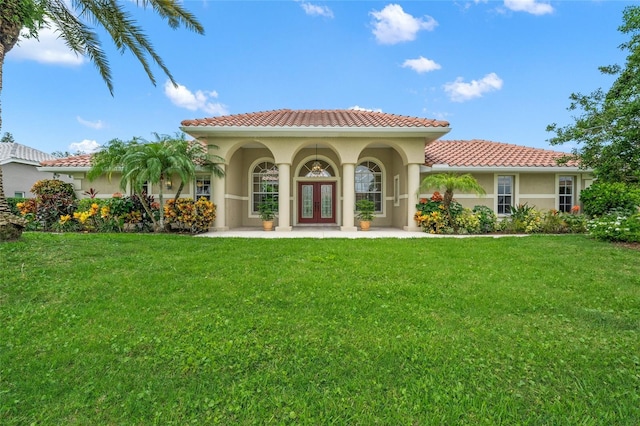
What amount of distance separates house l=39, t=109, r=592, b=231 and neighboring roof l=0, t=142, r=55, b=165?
1185cm

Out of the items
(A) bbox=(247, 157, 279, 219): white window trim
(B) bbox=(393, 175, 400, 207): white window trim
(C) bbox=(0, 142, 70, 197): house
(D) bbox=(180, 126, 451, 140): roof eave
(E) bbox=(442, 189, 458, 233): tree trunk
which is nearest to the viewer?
(D) bbox=(180, 126, 451, 140): roof eave

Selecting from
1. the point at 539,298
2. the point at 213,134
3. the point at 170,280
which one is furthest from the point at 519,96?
the point at 170,280

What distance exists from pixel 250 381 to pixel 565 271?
654cm

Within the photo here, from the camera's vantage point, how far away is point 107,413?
2.61 meters

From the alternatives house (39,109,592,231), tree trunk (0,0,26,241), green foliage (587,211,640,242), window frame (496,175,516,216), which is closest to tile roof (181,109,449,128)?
house (39,109,592,231)

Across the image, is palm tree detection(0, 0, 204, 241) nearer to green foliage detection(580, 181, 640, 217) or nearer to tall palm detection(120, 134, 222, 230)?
tall palm detection(120, 134, 222, 230)

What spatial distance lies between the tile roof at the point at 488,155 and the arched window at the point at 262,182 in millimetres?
7366

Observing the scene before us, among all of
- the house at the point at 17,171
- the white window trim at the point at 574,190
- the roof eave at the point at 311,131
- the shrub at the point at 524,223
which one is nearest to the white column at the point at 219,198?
the roof eave at the point at 311,131

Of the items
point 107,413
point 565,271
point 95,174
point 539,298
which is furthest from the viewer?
point 95,174

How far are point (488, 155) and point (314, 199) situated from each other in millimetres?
8617

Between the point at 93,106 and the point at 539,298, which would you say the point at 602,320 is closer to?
the point at 539,298

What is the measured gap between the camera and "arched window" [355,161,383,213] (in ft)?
51.7

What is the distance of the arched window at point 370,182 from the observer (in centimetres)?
1575

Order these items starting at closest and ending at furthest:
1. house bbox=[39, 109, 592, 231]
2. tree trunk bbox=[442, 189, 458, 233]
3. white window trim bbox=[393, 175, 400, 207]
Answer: tree trunk bbox=[442, 189, 458, 233]
house bbox=[39, 109, 592, 231]
white window trim bbox=[393, 175, 400, 207]
